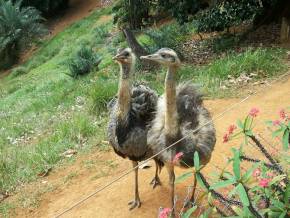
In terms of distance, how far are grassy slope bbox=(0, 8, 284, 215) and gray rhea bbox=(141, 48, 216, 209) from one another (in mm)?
3044

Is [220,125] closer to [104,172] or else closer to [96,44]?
[104,172]

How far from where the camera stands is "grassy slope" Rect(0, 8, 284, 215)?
8359 millimetres

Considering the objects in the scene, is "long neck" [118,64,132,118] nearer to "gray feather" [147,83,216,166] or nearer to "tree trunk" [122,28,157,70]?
"gray feather" [147,83,216,166]

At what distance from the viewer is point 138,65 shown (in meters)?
11.7

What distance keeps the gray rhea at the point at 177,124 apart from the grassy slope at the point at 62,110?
3.04 metres

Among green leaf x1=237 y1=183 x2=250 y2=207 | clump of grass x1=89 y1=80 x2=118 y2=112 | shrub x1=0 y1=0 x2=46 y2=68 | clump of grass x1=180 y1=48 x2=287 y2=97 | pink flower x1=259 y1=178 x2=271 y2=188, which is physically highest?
green leaf x1=237 y1=183 x2=250 y2=207

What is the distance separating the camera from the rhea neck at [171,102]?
203 inches

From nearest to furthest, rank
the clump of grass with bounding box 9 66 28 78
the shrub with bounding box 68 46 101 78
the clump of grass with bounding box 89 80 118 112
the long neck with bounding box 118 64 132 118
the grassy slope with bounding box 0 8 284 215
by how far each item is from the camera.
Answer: the long neck with bounding box 118 64 132 118 < the grassy slope with bounding box 0 8 284 215 < the clump of grass with bounding box 89 80 118 112 < the shrub with bounding box 68 46 101 78 < the clump of grass with bounding box 9 66 28 78

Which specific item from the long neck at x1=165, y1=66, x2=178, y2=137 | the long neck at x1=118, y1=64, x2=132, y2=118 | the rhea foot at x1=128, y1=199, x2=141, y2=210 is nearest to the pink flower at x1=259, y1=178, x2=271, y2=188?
the long neck at x1=165, y1=66, x2=178, y2=137

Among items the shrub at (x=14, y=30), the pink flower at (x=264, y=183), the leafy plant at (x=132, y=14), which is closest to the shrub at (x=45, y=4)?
the shrub at (x=14, y=30)

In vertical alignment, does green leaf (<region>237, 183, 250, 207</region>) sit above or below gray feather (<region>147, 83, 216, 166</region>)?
above

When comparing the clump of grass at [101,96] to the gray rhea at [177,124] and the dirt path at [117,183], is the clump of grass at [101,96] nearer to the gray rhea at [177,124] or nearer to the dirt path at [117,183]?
the dirt path at [117,183]

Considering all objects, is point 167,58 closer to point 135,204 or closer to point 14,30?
point 135,204

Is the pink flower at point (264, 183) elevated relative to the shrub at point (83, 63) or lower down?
elevated
